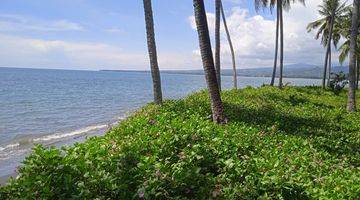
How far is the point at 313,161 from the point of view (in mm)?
10953

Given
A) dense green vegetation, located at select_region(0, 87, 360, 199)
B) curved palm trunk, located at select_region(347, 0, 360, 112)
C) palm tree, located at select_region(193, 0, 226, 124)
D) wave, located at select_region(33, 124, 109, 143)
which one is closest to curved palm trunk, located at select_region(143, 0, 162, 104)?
palm tree, located at select_region(193, 0, 226, 124)

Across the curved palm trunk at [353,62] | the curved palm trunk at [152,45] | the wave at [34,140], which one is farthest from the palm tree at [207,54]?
the curved palm trunk at [353,62]

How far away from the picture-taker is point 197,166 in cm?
916

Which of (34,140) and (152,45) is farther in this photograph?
(34,140)

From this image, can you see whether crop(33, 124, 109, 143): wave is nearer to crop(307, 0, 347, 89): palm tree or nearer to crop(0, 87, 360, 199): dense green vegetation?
crop(0, 87, 360, 199): dense green vegetation

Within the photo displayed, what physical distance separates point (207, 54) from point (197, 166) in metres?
6.81

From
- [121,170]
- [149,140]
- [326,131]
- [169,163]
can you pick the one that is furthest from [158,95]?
[121,170]

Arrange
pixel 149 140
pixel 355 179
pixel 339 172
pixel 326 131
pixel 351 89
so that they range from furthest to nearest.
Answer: pixel 351 89 → pixel 326 131 → pixel 149 140 → pixel 339 172 → pixel 355 179

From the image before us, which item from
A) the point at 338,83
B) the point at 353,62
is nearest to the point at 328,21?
the point at 338,83

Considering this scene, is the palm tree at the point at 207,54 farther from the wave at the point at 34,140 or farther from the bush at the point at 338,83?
the bush at the point at 338,83

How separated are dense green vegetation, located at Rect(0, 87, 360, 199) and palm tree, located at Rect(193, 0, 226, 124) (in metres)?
0.78

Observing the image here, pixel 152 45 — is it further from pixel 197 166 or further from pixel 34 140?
pixel 197 166

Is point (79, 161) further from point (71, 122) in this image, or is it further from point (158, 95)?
point (71, 122)

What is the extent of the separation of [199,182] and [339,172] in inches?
150
